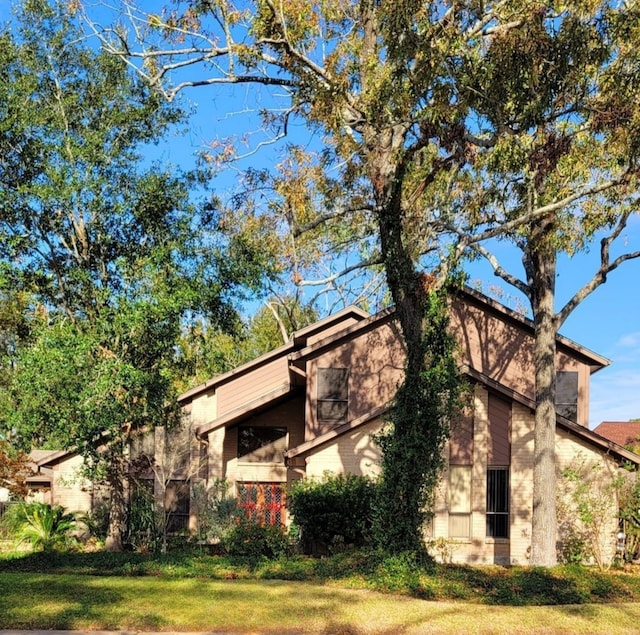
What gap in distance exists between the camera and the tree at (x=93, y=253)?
691 inches

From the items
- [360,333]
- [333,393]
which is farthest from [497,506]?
[360,333]

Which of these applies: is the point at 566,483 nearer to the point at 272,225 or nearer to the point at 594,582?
the point at 594,582

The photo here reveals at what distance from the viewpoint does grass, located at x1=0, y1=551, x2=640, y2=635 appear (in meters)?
10.3

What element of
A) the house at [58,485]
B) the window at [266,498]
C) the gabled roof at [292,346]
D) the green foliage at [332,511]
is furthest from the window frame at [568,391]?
the house at [58,485]

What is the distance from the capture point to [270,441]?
89.6 ft

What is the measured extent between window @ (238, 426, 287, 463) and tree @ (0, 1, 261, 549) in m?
6.25

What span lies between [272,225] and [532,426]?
33.4 feet

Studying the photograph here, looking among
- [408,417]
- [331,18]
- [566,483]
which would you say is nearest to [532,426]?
[566,483]

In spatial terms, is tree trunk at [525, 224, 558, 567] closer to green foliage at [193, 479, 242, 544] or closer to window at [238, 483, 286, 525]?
green foliage at [193, 479, 242, 544]

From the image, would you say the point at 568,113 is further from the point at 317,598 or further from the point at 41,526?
the point at 41,526

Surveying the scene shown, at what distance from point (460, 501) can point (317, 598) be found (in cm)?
1105

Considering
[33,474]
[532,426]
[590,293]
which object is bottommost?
[33,474]

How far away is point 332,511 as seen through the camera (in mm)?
21062

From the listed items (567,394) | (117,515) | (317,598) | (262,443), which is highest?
(567,394)
